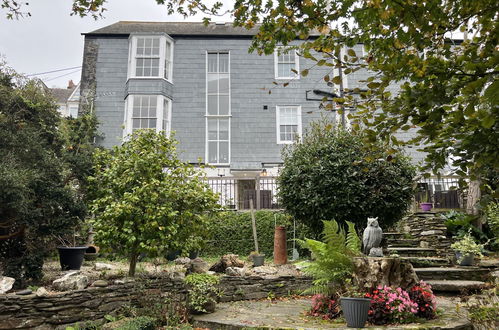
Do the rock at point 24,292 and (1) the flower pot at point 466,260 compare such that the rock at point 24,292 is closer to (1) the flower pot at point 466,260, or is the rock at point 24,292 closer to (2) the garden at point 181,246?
(2) the garden at point 181,246

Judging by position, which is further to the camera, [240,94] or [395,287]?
[240,94]

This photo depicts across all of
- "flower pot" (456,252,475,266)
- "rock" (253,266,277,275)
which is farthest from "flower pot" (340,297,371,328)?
"flower pot" (456,252,475,266)

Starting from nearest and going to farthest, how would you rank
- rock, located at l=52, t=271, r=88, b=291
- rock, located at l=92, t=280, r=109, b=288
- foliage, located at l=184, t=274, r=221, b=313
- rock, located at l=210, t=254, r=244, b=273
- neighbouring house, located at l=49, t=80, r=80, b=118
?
rock, located at l=52, t=271, r=88, b=291
rock, located at l=92, t=280, r=109, b=288
foliage, located at l=184, t=274, r=221, b=313
rock, located at l=210, t=254, r=244, b=273
neighbouring house, located at l=49, t=80, r=80, b=118

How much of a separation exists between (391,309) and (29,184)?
260 inches

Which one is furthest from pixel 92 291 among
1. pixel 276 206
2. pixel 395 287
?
pixel 276 206

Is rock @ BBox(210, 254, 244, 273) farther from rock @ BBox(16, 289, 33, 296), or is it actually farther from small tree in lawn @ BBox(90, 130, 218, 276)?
rock @ BBox(16, 289, 33, 296)

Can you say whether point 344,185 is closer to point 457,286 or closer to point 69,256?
point 457,286

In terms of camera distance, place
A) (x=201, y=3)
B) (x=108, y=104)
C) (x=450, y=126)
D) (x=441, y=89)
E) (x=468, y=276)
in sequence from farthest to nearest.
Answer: (x=108, y=104) < (x=468, y=276) < (x=201, y=3) < (x=450, y=126) < (x=441, y=89)

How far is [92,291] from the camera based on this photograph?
736 centimetres

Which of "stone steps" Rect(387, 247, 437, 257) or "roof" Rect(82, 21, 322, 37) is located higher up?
"roof" Rect(82, 21, 322, 37)

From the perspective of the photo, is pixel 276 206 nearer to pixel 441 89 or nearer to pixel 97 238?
pixel 97 238

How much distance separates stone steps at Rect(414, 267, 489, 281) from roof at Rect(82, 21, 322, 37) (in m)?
14.4

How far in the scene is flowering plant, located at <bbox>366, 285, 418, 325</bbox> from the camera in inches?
252

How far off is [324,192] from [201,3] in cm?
707
